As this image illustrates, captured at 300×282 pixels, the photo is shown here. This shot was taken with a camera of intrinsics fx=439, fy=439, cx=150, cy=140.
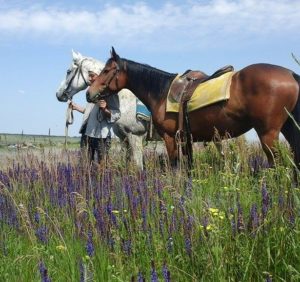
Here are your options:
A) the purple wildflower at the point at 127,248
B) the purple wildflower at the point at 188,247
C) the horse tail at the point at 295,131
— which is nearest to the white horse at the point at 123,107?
the horse tail at the point at 295,131

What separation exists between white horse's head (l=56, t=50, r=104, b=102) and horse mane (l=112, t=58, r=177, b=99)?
766 mm

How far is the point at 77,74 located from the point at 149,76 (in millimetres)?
1473

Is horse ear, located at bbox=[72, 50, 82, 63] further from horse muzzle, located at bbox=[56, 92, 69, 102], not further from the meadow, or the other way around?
the meadow

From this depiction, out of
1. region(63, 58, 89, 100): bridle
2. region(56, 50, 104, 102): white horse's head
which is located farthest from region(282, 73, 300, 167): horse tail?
region(63, 58, 89, 100): bridle

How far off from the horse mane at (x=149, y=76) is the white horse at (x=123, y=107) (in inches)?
18.6

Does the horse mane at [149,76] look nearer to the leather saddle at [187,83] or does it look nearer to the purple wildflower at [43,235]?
the leather saddle at [187,83]

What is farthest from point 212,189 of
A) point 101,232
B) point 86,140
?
point 86,140

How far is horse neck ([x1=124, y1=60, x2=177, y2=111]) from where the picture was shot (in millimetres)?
6531

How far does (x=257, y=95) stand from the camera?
17.8 feet

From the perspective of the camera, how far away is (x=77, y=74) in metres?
7.50

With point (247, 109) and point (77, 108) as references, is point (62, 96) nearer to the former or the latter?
point (77, 108)

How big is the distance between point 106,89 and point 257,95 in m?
2.44

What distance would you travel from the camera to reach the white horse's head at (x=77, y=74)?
293 inches

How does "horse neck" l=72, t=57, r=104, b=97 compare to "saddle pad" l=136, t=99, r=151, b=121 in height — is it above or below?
above
